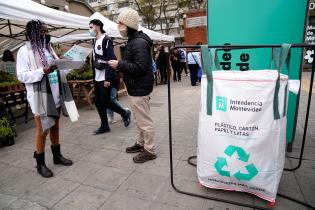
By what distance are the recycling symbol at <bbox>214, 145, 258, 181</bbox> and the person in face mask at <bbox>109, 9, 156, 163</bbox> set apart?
3.87ft

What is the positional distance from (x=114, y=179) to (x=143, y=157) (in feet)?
1.75

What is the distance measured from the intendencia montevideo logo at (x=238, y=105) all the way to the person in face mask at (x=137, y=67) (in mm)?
1099

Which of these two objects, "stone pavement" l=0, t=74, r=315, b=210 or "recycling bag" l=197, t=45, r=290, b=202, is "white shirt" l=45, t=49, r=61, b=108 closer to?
"stone pavement" l=0, t=74, r=315, b=210

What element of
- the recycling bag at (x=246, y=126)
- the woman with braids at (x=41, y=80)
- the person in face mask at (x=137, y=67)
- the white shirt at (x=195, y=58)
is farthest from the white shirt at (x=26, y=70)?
the white shirt at (x=195, y=58)

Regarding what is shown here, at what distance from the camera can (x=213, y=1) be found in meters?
3.24

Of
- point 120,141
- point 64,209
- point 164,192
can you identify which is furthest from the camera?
point 120,141

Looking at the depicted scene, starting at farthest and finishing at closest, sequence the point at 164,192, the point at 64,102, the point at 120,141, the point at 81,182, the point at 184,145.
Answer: the point at 120,141 → the point at 184,145 → the point at 64,102 → the point at 81,182 → the point at 164,192

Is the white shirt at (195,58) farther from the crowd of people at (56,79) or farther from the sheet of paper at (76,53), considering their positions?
the crowd of people at (56,79)

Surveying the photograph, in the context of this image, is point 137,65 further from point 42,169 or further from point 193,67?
point 193,67

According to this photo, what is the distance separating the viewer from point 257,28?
3145 millimetres

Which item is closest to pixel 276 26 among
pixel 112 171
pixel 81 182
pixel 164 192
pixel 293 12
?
pixel 293 12

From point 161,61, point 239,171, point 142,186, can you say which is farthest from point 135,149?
point 161,61

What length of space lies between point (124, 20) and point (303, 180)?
264 centimetres

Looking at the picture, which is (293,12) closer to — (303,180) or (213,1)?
(213,1)
